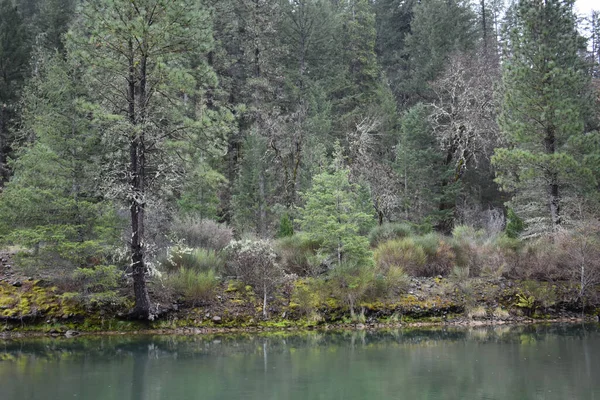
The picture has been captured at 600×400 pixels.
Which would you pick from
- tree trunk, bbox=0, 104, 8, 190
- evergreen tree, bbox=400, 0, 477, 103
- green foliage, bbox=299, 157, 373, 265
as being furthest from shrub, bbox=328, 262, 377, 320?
tree trunk, bbox=0, 104, 8, 190

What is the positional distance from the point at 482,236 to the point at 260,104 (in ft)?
49.6

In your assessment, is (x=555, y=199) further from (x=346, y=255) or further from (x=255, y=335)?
(x=255, y=335)

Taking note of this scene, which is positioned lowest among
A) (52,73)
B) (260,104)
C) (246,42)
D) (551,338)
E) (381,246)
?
(551,338)

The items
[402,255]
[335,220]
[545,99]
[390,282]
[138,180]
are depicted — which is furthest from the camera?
[545,99]

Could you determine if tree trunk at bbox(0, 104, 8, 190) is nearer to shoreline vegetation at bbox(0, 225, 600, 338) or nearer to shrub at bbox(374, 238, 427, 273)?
shoreline vegetation at bbox(0, 225, 600, 338)

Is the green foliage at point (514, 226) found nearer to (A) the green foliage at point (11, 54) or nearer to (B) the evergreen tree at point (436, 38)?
(B) the evergreen tree at point (436, 38)

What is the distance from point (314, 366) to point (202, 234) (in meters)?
10.5

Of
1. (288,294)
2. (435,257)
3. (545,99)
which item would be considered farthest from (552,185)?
(288,294)

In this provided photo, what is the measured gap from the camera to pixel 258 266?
19625 millimetres

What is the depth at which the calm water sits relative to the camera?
34.4 ft

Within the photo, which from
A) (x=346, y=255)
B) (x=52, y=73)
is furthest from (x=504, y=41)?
(x=52, y=73)

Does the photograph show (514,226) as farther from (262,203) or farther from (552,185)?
(262,203)

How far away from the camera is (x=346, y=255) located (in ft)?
65.0

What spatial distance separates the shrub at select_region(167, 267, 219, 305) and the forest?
5 cm
